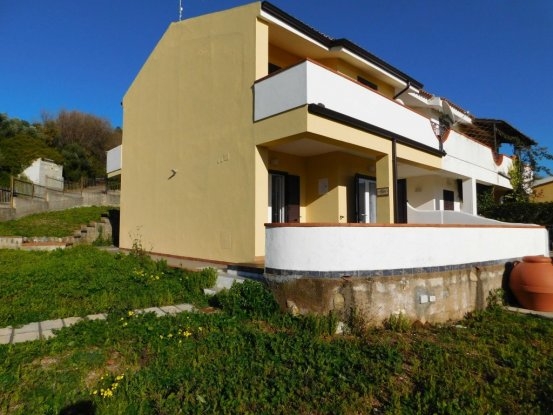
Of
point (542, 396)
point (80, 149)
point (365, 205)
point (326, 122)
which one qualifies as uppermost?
point (80, 149)

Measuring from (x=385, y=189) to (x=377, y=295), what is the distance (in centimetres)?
466

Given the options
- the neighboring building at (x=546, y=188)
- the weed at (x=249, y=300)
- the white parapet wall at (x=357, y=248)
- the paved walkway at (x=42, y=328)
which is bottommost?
the paved walkway at (x=42, y=328)

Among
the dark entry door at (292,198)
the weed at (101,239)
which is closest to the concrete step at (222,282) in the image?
the dark entry door at (292,198)

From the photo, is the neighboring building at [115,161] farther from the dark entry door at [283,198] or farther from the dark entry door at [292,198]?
the dark entry door at [292,198]

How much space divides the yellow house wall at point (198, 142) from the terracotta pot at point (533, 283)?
6015 millimetres

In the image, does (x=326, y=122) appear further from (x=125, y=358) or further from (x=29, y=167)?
(x=29, y=167)

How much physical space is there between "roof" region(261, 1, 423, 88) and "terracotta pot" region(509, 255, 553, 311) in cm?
743

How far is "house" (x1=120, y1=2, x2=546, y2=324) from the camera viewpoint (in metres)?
7.35

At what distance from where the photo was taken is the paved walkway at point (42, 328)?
485 centimetres

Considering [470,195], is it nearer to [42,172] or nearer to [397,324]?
[397,324]

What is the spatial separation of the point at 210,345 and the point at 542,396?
12.4 feet

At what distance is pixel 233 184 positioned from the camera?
9.21 metres

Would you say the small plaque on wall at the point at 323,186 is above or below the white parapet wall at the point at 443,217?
above

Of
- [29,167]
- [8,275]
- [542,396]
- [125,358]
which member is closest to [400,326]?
[542,396]
